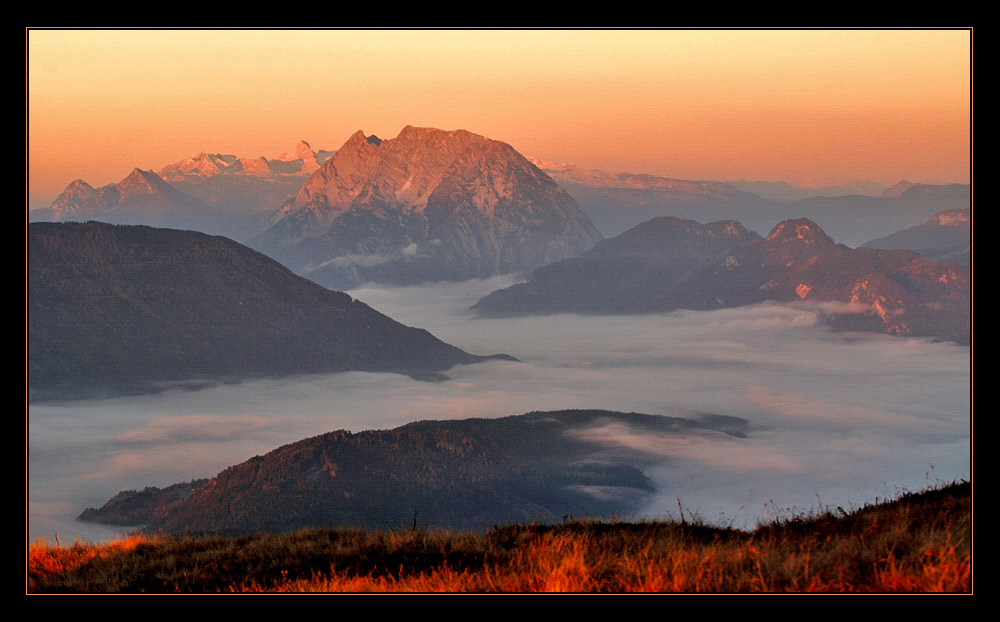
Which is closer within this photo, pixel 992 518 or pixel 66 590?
pixel 992 518

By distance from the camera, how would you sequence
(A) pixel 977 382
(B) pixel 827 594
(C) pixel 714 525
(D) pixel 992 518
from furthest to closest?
1. (C) pixel 714 525
2. (A) pixel 977 382
3. (D) pixel 992 518
4. (B) pixel 827 594

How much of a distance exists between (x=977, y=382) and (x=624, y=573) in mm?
8897

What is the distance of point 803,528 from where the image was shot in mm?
20438

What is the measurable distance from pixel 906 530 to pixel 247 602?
41.7 feet

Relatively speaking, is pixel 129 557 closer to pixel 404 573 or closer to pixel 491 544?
pixel 404 573

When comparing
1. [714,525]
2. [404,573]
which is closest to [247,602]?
[404,573]

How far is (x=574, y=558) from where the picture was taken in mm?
16938

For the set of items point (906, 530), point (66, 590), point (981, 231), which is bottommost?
point (66, 590)

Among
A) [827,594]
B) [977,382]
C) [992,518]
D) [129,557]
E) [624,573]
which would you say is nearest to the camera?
[827,594]

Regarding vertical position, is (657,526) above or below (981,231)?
below

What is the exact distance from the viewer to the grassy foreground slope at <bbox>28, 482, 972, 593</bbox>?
16016 mm

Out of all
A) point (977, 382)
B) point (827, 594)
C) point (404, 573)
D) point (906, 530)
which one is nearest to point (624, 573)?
point (827, 594)

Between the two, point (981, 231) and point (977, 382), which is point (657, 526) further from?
point (981, 231)

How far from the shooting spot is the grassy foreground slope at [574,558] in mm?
16016
